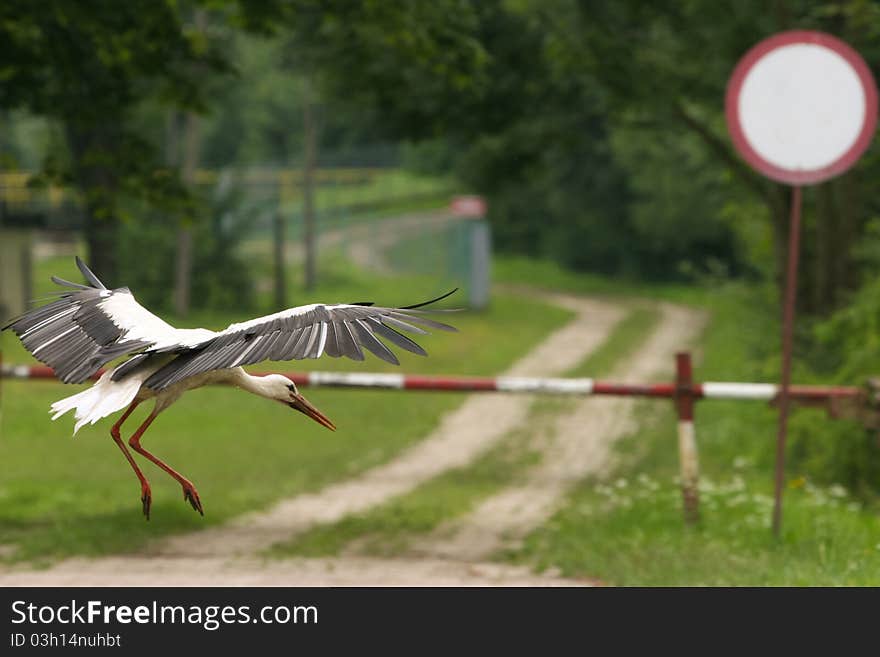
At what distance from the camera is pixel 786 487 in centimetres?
1348

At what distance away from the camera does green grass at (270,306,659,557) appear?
11.7 m

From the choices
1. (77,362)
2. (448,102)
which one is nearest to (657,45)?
(448,102)

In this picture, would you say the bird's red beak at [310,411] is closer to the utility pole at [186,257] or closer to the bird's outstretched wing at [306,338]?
the bird's outstretched wing at [306,338]

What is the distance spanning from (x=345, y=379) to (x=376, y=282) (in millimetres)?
24179

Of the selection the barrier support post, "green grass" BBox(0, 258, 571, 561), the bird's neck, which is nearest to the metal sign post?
"green grass" BBox(0, 258, 571, 561)

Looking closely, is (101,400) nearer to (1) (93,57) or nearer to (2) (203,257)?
(1) (93,57)

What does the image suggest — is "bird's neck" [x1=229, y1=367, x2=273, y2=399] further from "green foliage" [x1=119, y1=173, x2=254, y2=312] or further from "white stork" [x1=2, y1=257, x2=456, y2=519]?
"green foliage" [x1=119, y1=173, x2=254, y2=312]

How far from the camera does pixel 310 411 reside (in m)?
1.84

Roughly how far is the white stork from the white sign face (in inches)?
235

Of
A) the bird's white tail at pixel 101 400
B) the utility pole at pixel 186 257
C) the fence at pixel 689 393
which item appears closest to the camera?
the bird's white tail at pixel 101 400

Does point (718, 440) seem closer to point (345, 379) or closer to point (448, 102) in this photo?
point (448, 102)

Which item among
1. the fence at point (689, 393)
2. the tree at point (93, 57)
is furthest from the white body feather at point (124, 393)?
the fence at point (689, 393)

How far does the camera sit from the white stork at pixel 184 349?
5.92 feet

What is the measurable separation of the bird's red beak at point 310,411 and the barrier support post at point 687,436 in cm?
931
